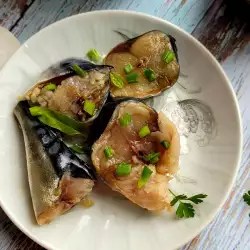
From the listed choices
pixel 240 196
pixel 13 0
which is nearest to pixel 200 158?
pixel 240 196

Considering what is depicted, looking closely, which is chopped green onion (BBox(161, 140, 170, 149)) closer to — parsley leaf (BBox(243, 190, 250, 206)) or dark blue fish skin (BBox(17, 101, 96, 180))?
dark blue fish skin (BBox(17, 101, 96, 180))

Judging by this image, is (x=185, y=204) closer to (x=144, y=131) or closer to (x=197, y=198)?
(x=197, y=198)

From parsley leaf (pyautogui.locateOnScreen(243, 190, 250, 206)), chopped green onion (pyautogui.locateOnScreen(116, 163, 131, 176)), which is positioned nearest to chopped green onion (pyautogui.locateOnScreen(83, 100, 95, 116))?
chopped green onion (pyautogui.locateOnScreen(116, 163, 131, 176))

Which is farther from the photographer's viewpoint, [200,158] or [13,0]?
[13,0]

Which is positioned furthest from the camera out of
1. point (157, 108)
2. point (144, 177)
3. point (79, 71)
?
point (157, 108)

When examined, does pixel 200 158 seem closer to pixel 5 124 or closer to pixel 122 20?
pixel 122 20

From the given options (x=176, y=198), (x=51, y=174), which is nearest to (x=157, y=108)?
(x=176, y=198)
